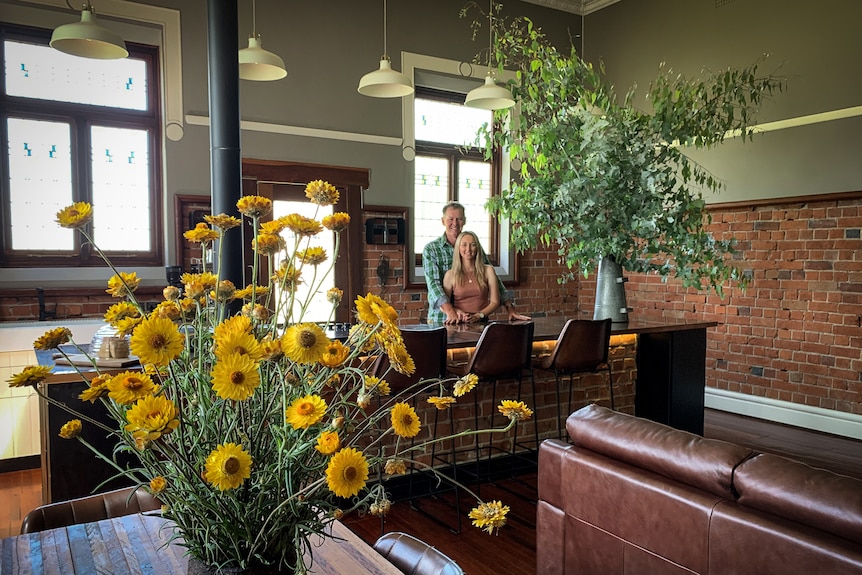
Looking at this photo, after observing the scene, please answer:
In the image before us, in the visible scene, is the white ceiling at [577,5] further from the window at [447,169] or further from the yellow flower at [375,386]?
the yellow flower at [375,386]

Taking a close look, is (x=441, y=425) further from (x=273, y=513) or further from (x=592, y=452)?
(x=273, y=513)

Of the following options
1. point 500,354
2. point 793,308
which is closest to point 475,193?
point 793,308

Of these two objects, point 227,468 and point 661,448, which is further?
point 661,448

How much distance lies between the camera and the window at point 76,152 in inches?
181

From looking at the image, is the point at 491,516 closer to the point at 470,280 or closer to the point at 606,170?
the point at 470,280

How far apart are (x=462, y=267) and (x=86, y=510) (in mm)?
3025

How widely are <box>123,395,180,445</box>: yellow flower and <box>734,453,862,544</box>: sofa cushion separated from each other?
4.83 ft

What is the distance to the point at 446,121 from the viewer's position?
6641mm

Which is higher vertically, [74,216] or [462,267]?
[74,216]

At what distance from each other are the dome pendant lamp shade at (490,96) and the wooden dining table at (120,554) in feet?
11.8

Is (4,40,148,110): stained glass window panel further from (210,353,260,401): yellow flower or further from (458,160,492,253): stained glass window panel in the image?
(210,353,260,401): yellow flower

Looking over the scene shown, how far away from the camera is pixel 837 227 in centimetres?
506

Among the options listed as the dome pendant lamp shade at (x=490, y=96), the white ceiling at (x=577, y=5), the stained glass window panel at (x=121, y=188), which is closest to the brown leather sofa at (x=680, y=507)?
the dome pendant lamp shade at (x=490, y=96)

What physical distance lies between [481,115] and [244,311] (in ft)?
20.8
